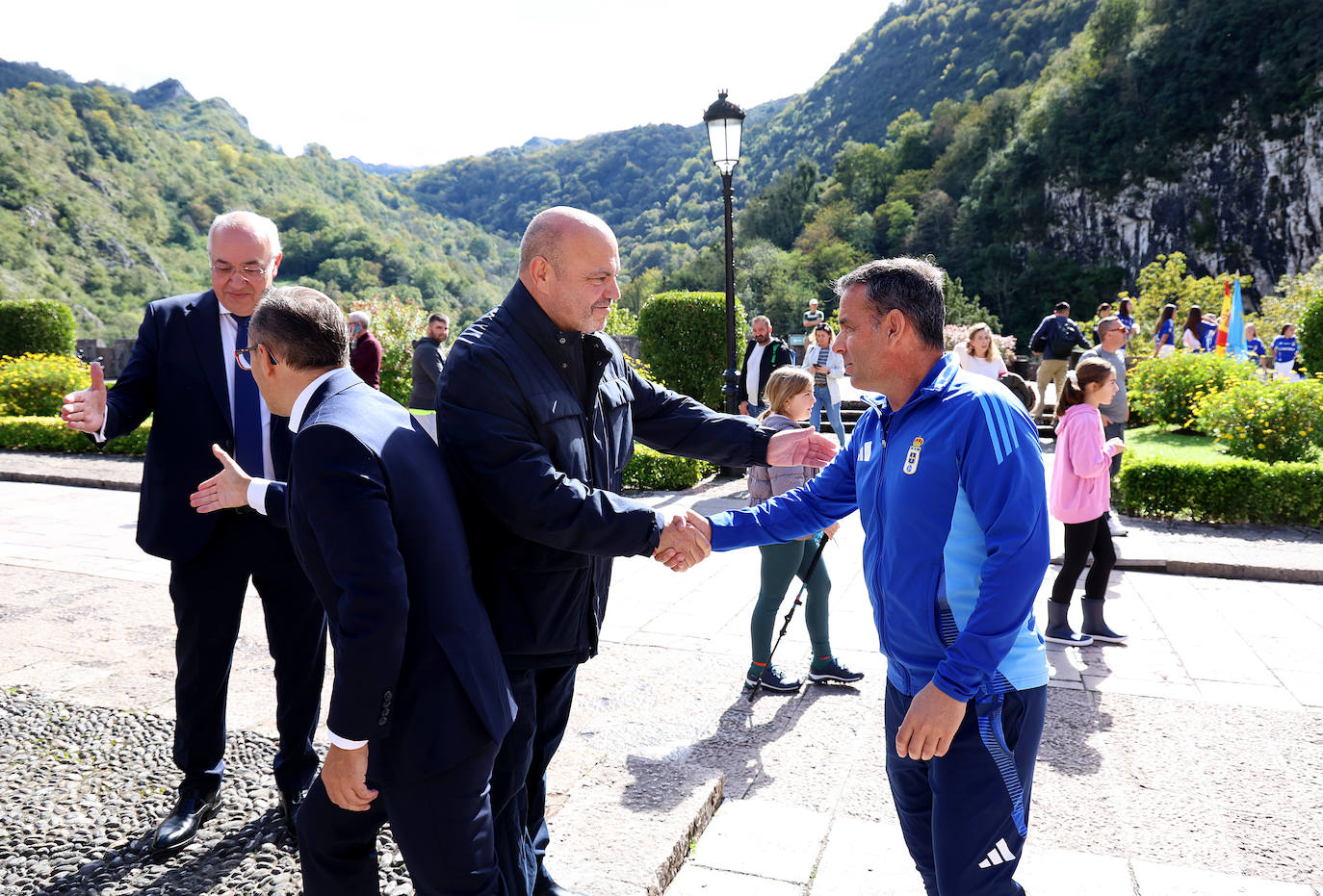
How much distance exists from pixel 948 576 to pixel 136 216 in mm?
92490

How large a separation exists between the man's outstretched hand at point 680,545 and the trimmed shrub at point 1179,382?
44.5 feet

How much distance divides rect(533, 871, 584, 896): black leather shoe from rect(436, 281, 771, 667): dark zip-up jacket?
0.82 m

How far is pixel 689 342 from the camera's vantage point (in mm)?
13406

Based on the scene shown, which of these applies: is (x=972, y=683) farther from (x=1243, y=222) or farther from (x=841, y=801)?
(x=1243, y=222)

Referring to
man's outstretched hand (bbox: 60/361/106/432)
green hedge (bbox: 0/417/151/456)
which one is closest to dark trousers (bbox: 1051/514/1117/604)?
man's outstretched hand (bbox: 60/361/106/432)

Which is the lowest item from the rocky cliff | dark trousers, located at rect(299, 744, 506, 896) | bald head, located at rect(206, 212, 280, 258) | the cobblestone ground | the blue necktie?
the cobblestone ground

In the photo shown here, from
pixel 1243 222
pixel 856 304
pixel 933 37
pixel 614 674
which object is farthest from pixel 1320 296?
pixel 933 37

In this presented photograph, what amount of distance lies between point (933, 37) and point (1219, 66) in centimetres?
6314

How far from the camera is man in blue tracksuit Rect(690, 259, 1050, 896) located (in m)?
1.85

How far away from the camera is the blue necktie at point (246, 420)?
3.02 m

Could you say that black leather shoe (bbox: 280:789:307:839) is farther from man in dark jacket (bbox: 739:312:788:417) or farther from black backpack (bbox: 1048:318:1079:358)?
black backpack (bbox: 1048:318:1079:358)

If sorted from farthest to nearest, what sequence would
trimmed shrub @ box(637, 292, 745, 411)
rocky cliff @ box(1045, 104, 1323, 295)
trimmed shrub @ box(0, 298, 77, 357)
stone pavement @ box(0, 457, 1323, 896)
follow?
rocky cliff @ box(1045, 104, 1323, 295) < trimmed shrub @ box(0, 298, 77, 357) < trimmed shrub @ box(637, 292, 745, 411) < stone pavement @ box(0, 457, 1323, 896)

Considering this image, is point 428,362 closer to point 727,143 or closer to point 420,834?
point 727,143

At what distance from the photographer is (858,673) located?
14.9 ft
